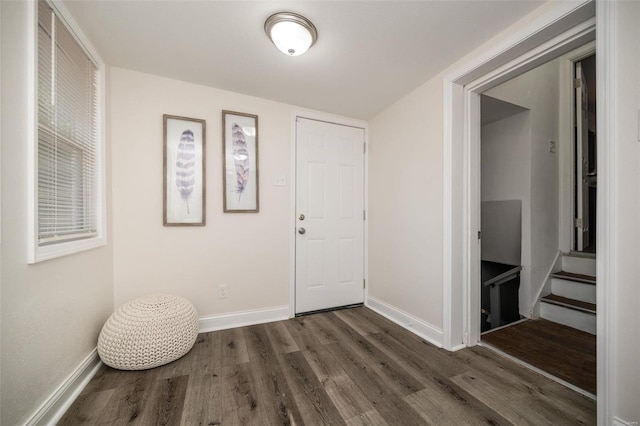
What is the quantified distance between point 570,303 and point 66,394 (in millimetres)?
4085

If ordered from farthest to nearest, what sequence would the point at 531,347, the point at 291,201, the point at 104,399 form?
the point at 291,201, the point at 531,347, the point at 104,399

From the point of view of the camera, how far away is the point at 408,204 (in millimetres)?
2504

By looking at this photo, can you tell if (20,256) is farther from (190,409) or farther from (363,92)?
(363,92)

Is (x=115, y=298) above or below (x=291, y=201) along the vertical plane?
below

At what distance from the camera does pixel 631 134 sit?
43.9 inches

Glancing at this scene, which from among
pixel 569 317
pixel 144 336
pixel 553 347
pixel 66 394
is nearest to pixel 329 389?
pixel 144 336

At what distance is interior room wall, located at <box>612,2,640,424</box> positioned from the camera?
3.61 feet

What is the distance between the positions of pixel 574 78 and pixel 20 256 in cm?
512

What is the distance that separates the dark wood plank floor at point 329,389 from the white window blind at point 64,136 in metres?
1.05

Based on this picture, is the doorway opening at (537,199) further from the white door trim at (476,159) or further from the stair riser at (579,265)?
the white door trim at (476,159)

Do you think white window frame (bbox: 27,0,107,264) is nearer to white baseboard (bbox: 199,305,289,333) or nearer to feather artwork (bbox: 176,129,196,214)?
feather artwork (bbox: 176,129,196,214)

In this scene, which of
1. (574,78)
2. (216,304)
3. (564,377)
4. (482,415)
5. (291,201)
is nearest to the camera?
(482,415)

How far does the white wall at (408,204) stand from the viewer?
7.17 feet

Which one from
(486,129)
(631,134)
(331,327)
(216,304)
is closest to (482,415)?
(331,327)
